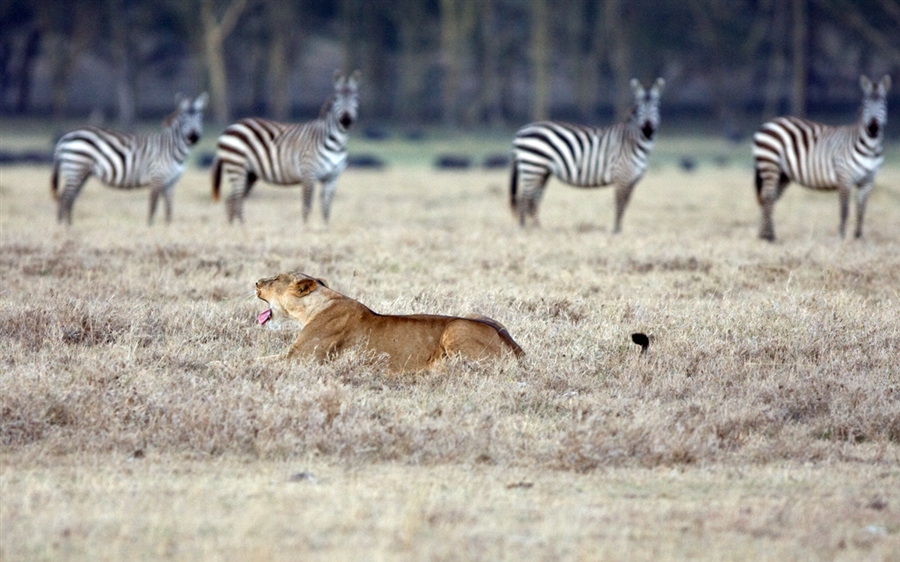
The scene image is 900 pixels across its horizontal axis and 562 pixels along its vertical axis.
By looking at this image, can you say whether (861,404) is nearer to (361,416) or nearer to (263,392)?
(361,416)

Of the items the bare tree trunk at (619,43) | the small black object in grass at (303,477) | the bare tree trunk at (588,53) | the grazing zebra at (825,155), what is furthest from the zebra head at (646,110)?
the bare tree trunk at (588,53)

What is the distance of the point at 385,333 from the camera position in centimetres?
801

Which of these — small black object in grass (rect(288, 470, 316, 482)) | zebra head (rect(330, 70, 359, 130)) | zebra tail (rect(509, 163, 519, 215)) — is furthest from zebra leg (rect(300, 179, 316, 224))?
small black object in grass (rect(288, 470, 316, 482))

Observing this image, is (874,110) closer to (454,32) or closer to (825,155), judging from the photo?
(825,155)

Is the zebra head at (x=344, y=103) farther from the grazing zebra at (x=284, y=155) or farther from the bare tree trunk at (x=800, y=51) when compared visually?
the bare tree trunk at (x=800, y=51)

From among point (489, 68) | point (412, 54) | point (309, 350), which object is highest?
point (412, 54)

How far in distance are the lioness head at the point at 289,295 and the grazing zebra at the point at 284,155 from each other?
28.9 feet

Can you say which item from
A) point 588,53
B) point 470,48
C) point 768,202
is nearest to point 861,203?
point 768,202

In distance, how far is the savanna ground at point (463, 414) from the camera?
5.27 meters

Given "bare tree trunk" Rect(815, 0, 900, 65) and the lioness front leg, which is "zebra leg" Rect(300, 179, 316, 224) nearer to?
the lioness front leg

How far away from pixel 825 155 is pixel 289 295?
1001cm

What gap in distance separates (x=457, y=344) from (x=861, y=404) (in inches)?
96.2

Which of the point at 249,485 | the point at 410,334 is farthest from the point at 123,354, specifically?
the point at 249,485

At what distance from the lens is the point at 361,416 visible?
22.9 ft
